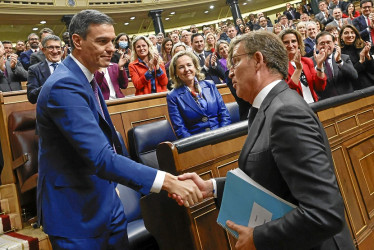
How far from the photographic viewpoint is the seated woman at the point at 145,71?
2420 millimetres

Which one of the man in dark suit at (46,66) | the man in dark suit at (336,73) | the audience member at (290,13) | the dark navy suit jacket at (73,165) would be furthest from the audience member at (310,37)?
the audience member at (290,13)

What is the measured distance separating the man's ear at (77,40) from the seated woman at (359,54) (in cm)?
192

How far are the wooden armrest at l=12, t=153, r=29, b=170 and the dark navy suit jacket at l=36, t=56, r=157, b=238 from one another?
0.76 meters

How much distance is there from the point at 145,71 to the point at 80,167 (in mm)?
1713

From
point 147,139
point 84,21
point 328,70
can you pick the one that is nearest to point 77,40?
point 84,21

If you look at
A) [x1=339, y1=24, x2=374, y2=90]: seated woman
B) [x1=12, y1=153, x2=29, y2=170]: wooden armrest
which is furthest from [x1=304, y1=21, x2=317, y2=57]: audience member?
[x1=12, y1=153, x2=29, y2=170]: wooden armrest

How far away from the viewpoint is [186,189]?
33.1 inches

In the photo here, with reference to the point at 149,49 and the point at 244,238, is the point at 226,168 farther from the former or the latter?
the point at 149,49

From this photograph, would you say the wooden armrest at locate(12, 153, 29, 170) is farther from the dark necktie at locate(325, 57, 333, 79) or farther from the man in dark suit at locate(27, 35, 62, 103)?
the dark necktie at locate(325, 57, 333, 79)

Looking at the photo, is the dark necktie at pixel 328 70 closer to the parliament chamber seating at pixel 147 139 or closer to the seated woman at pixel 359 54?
the seated woman at pixel 359 54

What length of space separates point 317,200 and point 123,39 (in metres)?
3.11

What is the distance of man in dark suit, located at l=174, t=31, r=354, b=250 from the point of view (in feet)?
1.74

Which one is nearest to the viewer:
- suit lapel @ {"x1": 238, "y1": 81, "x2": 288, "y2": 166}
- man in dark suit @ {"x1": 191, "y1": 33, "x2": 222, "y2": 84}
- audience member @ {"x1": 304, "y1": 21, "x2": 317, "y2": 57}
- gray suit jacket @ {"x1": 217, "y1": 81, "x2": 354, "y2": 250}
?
gray suit jacket @ {"x1": 217, "y1": 81, "x2": 354, "y2": 250}

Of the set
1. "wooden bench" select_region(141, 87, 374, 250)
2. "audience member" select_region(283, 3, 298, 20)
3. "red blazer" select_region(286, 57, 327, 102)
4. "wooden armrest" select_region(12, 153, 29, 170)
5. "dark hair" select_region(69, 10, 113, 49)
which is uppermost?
"audience member" select_region(283, 3, 298, 20)
